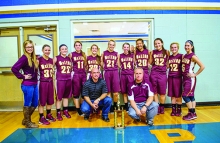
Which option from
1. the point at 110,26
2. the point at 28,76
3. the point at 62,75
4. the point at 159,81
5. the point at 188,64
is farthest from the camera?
the point at 110,26

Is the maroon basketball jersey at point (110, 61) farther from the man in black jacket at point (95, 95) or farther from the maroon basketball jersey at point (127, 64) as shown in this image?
the man in black jacket at point (95, 95)

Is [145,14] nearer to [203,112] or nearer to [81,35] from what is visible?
[203,112]

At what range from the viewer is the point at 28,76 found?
316 cm

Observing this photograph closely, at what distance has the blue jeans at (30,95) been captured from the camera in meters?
3.21

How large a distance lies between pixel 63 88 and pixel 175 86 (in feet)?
7.67

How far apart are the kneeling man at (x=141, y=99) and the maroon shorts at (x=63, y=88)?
4.37 feet

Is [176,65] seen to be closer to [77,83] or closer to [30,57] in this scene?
[77,83]

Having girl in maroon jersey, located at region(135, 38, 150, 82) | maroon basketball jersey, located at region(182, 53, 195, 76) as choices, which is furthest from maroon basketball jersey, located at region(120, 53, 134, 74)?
maroon basketball jersey, located at region(182, 53, 195, 76)

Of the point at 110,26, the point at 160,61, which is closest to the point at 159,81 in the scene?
the point at 160,61

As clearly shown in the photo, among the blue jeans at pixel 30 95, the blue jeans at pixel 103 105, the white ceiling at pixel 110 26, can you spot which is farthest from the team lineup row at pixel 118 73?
the white ceiling at pixel 110 26

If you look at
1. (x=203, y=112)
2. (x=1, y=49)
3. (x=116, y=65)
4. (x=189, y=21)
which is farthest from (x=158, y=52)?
(x=1, y=49)

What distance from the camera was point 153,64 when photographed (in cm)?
399

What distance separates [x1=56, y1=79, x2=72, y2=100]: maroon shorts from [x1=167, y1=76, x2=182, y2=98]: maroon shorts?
2.14m

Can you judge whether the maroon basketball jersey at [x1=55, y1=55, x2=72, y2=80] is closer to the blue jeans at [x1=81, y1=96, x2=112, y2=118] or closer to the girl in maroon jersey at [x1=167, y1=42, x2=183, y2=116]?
the blue jeans at [x1=81, y1=96, x2=112, y2=118]
